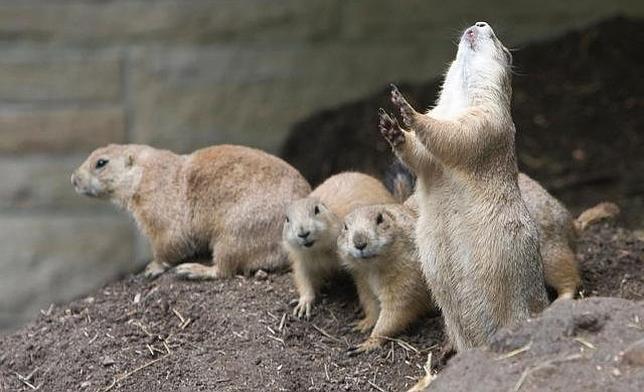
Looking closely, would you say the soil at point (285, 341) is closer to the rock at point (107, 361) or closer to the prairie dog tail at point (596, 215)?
the rock at point (107, 361)

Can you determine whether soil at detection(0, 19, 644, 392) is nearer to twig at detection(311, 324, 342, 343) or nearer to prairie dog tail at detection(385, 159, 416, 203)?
twig at detection(311, 324, 342, 343)

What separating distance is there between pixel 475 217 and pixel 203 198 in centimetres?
228

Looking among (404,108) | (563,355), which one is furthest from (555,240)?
(563,355)

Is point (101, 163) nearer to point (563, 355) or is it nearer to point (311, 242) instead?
point (311, 242)

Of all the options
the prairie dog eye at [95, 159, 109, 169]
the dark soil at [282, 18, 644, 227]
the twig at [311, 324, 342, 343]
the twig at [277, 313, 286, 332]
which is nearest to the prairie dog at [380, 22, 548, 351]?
the twig at [311, 324, 342, 343]

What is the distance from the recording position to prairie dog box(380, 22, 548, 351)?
5.46 meters

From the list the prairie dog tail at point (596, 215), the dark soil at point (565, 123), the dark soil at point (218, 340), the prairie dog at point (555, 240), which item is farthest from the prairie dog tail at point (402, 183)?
the dark soil at point (565, 123)

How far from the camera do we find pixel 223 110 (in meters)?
9.95

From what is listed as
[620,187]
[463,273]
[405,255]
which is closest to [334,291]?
[405,255]

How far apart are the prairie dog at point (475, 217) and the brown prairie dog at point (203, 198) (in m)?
1.66

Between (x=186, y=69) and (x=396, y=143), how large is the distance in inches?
186

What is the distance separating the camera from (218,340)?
6.33 m

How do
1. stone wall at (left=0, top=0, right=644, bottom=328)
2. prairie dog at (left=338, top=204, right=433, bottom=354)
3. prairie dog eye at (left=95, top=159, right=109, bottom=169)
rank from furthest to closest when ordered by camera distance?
stone wall at (left=0, top=0, right=644, bottom=328) < prairie dog eye at (left=95, top=159, right=109, bottom=169) < prairie dog at (left=338, top=204, right=433, bottom=354)

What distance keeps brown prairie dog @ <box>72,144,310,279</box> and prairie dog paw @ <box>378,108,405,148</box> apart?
73.6 inches
